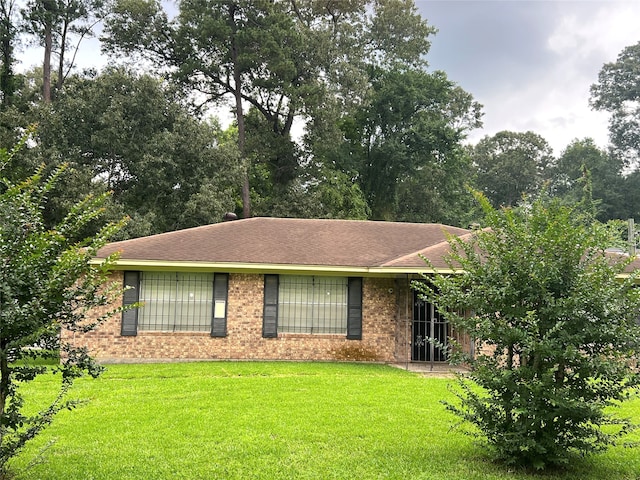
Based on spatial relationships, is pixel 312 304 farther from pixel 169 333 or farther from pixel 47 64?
pixel 47 64

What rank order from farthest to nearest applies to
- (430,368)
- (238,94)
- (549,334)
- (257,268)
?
(238,94), (257,268), (430,368), (549,334)

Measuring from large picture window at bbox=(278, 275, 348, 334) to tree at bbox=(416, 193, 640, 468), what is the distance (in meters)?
8.32

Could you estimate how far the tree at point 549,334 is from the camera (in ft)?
18.0

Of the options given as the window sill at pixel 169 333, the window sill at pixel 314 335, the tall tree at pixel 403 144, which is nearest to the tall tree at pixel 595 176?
the tall tree at pixel 403 144

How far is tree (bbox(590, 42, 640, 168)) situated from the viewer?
47.0m

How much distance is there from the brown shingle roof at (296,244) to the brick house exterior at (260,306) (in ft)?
0.17

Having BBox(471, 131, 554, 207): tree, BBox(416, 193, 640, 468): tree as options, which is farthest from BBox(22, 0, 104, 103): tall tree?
BBox(471, 131, 554, 207): tree

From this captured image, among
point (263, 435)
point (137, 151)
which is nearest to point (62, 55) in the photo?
point (137, 151)

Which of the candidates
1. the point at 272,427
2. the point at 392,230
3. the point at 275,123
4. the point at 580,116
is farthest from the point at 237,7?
the point at 580,116

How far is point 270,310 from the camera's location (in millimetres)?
14070

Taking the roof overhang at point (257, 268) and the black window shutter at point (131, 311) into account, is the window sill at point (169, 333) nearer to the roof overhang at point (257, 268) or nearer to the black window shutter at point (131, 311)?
the black window shutter at point (131, 311)

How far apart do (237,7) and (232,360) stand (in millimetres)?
23156

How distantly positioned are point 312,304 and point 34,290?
9728 mm

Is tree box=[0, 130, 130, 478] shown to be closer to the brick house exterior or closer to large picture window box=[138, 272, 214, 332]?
the brick house exterior
